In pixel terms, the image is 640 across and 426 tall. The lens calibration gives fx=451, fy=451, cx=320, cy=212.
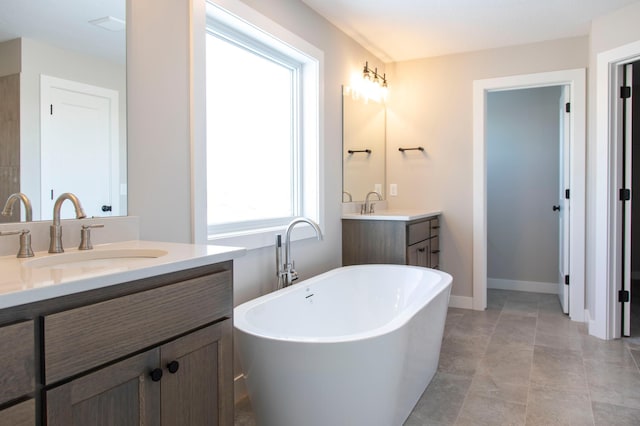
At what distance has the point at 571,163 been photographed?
3707mm

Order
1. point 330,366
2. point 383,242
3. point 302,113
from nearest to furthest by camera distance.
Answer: point 330,366
point 302,113
point 383,242

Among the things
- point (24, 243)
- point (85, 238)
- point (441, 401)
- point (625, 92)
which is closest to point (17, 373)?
point (24, 243)

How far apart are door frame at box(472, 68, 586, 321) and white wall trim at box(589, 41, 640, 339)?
1.19 feet

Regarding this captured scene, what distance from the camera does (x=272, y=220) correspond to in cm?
287

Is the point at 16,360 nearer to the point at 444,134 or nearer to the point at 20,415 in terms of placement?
the point at 20,415

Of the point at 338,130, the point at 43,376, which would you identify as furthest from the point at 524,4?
the point at 43,376

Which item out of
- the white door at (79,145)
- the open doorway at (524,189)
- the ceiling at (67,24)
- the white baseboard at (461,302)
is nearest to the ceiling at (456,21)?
the open doorway at (524,189)

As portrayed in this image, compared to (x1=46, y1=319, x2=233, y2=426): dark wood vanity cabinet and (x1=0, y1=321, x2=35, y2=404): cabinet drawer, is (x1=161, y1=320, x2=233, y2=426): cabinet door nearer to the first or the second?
(x1=46, y1=319, x2=233, y2=426): dark wood vanity cabinet

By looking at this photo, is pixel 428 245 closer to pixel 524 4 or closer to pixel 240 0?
pixel 524 4

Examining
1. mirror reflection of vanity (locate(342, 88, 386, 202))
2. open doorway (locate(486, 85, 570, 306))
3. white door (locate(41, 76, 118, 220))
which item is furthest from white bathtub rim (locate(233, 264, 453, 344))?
open doorway (locate(486, 85, 570, 306))

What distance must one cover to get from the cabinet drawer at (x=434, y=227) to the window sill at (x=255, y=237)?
57.4 inches

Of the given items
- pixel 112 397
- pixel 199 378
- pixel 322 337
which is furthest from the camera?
pixel 322 337

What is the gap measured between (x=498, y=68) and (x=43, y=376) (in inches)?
160

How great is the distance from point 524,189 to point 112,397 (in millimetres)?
4737
